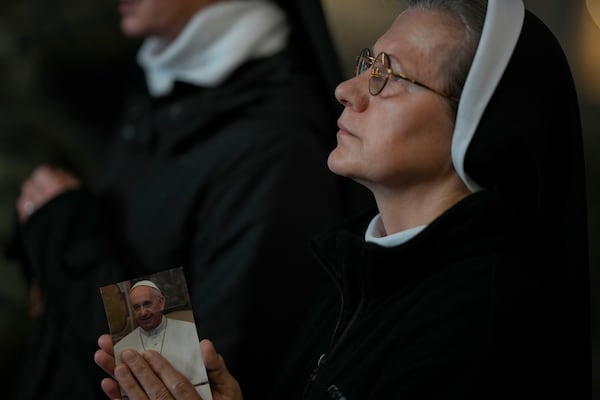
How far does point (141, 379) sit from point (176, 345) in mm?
73

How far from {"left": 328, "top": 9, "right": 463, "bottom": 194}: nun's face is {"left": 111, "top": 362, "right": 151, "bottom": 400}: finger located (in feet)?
1.50

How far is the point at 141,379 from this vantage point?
1499 millimetres

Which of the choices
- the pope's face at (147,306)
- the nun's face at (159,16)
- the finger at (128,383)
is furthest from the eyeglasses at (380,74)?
the nun's face at (159,16)

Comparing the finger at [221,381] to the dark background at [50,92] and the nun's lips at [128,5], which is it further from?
the dark background at [50,92]

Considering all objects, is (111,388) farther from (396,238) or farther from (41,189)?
(41,189)

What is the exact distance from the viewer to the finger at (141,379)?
1.49 m

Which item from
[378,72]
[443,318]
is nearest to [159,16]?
[378,72]

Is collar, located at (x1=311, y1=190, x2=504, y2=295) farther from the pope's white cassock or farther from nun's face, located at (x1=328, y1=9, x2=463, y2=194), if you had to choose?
the pope's white cassock

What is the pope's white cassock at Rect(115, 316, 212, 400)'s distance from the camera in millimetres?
1506

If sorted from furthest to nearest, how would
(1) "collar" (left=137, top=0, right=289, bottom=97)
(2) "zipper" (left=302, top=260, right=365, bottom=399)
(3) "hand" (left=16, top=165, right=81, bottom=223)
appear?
(3) "hand" (left=16, top=165, right=81, bottom=223)
(1) "collar" (left=137, top=0, right=289, bottom=97)
(2) "zipper" (left=302, top=260, right=365, bottom=399)

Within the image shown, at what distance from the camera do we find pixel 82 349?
7.75ft

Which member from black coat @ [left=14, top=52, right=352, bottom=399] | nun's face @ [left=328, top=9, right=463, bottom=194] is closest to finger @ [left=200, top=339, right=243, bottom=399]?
nun's face @ [left=328, top=9, right=463, bottom=194]

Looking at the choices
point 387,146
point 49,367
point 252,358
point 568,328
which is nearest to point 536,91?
point 387,146

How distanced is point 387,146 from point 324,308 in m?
0.42
